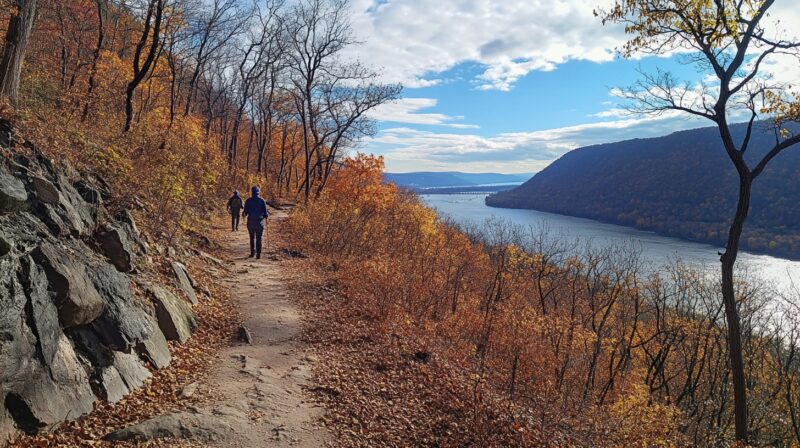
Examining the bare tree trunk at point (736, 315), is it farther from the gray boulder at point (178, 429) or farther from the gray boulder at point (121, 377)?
the gray boulder at point (121, 377)

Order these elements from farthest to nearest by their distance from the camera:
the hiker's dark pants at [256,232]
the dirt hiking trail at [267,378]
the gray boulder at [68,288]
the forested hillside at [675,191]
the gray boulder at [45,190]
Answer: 1. the forested hillside at [675,191]
2. the hiker's dark pants at [256,232]
3. the gray boulder at [45,190]
4. the dirt hiking trail at [267,378]
5. the gray boulder at [68,288]

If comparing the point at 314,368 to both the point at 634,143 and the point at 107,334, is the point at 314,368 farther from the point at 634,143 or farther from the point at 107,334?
the point at 634,143

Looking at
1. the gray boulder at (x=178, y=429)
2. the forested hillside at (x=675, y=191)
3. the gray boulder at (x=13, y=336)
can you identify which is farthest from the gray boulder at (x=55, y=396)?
the forested hillside at (x=675, y=191)

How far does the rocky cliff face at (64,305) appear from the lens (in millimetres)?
4160

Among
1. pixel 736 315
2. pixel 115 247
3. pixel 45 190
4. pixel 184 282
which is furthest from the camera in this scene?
pixel 736 315

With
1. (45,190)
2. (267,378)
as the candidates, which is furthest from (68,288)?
(267,378)

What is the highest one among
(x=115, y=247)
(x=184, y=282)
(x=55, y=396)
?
(x=115, y=247)

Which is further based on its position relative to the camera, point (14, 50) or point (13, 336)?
point (14, 50)

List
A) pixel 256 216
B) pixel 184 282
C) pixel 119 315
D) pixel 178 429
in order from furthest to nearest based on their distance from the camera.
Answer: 1. pixel 256 216
2. pixel 184 282
3. pixel 119 315
4. pixel 178 429

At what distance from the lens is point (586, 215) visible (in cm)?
12512

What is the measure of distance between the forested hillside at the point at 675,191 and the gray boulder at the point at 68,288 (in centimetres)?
7514

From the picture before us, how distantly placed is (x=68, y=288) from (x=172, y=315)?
233 cm

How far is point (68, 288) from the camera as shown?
198 inches

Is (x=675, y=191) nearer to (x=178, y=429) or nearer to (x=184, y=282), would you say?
(x=184, y=282)
